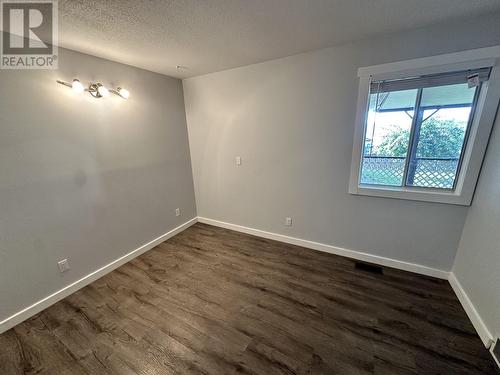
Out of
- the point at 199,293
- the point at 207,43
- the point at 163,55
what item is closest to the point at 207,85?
the point at 163,55

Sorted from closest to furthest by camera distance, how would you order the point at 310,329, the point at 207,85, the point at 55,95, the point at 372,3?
the point at 372,3, the point at 310,329, the point at 55,95, the point at 207,85

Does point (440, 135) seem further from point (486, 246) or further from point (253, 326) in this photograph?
point (253, 326)

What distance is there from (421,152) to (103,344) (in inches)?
126

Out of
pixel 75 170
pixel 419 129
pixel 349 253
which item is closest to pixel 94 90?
pixel 75 170

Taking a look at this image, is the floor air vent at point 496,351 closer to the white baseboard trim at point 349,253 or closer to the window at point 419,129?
the white baseboard trim at point 349,253

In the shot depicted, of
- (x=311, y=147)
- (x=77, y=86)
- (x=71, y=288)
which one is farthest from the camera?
(x=311, y=147)

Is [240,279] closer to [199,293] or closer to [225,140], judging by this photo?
[199,293]

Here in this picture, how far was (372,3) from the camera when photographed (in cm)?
129

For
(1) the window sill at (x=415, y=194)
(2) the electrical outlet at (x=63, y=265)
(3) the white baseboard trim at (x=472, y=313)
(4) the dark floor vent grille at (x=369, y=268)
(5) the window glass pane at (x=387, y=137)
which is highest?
(5) the window glass pane at (x=387, y=137)

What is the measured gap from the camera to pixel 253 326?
5.18 ft

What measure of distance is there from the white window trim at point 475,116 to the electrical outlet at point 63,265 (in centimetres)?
308

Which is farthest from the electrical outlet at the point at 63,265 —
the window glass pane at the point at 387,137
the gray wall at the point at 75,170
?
the window glass pane at the point at 387,137

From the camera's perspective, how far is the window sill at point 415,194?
176 centimetres

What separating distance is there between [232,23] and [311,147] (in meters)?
1.40
